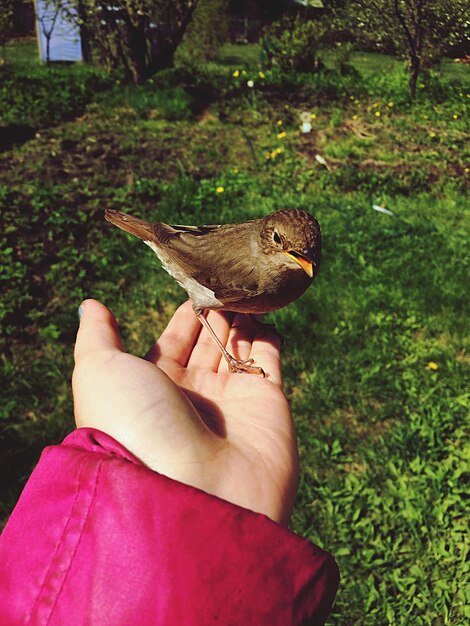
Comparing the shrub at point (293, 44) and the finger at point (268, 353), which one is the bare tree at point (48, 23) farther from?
the finger at point (268, 353)

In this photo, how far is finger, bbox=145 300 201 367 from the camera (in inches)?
137

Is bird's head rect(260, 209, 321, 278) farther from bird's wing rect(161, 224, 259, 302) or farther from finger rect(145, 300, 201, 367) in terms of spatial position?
finger rect(145, 300, 201, 367)

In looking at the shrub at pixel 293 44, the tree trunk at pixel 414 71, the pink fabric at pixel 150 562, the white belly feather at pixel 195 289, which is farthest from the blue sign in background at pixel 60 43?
the pink fabric at pixel 150 562

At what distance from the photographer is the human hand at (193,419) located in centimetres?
228

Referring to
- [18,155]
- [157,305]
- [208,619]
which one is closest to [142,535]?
[208,619]

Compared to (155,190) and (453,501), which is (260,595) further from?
(155,190)

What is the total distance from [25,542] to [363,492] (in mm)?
2597

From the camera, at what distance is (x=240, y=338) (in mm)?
3893

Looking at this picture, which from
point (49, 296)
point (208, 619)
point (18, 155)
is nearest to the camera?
point (208, 619)

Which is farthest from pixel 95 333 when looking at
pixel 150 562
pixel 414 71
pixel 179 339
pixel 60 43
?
pixel 60 43

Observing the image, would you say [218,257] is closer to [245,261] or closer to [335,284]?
[245,261]

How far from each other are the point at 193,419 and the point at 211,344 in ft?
4.39

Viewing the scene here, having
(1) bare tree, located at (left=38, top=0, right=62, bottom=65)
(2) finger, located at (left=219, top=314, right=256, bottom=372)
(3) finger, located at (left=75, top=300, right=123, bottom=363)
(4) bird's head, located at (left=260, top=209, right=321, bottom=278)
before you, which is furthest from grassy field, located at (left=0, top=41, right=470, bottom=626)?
(1) bare tree, located at (left=38, top=0, right=62, bottom=65)

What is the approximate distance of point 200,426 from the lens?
97.0 inches
